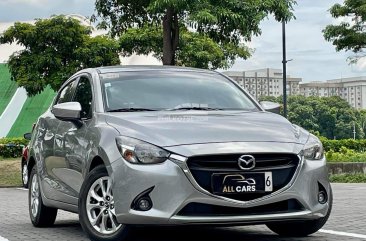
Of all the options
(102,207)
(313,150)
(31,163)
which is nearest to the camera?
(313,150)

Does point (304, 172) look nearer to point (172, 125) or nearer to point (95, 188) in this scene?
point (172, 125)

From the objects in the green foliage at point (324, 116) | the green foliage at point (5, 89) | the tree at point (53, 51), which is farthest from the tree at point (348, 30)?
the green foliage at point (324, 116)

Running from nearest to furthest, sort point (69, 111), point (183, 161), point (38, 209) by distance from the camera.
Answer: point (183, 161)
point (69, 111)
point (38, 209)

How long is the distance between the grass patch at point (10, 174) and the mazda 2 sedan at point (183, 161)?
15941 mm

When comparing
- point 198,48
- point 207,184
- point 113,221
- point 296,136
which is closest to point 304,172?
point 296,136

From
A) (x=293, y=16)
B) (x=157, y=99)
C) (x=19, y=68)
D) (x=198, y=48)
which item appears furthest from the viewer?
(x=198, y=48)

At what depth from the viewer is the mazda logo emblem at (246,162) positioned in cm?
674

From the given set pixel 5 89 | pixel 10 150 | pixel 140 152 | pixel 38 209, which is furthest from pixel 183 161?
pixel 5 89

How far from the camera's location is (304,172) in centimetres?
701

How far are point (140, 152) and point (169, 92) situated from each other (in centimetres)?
144

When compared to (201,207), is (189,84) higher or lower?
higher

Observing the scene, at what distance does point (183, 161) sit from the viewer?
22.0 ft

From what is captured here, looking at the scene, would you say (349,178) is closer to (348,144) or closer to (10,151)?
(10,151)

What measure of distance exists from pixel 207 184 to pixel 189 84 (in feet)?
6.12
